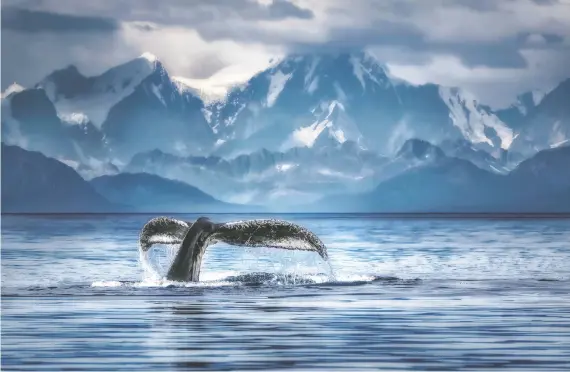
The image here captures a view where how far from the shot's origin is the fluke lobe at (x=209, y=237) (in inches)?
971

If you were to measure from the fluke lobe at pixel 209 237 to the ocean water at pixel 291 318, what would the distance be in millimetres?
465

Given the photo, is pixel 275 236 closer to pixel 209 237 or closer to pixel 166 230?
pixel 209 237

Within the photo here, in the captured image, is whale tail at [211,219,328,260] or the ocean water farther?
whale tail at [211,219,328,260]

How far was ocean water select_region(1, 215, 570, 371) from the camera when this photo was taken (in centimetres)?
1794

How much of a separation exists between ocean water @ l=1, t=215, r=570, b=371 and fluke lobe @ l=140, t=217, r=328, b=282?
0.46 metres

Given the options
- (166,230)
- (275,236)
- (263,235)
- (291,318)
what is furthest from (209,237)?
(291,318)

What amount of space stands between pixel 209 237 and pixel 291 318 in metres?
4.09

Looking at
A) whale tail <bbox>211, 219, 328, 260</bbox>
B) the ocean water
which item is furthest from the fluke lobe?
the ocean water

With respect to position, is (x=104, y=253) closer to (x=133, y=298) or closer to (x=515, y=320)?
(x=133, y=298)

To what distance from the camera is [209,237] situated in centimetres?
2592

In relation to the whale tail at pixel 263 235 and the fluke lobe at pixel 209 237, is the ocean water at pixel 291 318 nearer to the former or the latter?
the fluke lobe at pixel 209 237

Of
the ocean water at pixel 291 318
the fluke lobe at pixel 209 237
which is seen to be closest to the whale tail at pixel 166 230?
the fluke lobe at pixel 209 237

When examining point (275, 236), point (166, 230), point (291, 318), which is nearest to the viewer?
point (291, 318)

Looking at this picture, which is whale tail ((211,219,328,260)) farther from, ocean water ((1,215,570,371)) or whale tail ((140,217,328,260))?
ocean water ((1,215,570,371))
